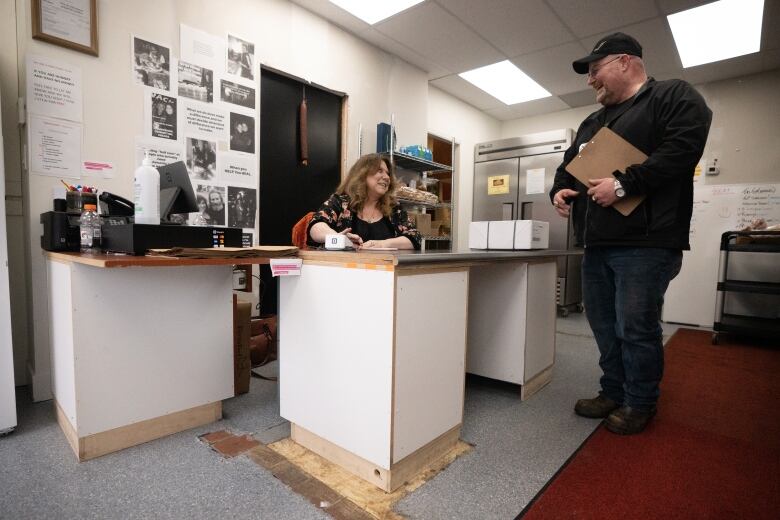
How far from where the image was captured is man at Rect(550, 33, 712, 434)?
1426 millimetres

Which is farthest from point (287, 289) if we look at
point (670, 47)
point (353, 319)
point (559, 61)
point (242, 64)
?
point (670, 47)

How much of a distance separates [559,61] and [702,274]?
7.98ft

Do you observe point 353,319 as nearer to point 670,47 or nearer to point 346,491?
point 346,491

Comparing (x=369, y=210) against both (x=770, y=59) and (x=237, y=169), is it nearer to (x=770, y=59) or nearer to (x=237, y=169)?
(x=237, y=169)

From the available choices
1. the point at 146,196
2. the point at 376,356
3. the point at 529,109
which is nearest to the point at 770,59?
the point at 529,109

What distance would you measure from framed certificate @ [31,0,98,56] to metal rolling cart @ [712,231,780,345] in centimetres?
436

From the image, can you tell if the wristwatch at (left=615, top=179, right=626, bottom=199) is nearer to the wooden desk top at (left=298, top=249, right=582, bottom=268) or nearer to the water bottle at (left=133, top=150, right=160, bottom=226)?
the wooden desk top at (left=298, top=249, right=582, bottom=268)

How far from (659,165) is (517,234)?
2.53ft

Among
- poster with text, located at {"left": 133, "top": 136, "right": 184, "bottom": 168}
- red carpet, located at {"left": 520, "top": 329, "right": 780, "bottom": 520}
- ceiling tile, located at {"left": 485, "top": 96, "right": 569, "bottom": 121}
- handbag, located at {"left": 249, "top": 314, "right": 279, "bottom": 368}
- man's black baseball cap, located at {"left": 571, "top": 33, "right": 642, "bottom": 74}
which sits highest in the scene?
ceiling tile, located at {"left": 485, "top": 96, "right": 569, "bottom": 121}

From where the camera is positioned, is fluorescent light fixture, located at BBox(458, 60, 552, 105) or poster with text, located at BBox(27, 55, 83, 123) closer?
poster with text, located at BBox(27, 55, 83, 123)

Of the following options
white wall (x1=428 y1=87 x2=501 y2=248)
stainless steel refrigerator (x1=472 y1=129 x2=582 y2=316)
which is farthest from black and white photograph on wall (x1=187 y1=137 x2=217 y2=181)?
stainless steel refrigerator (x1=472 y1=129 x2=582 y2=316)

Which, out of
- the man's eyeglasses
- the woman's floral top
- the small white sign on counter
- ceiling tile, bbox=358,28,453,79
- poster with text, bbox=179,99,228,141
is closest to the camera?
the small white sign on counter

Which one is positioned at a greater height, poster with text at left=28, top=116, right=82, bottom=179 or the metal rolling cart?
poster with text at left=28, top=116, right=82, bottom=179

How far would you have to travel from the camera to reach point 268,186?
2807mm
